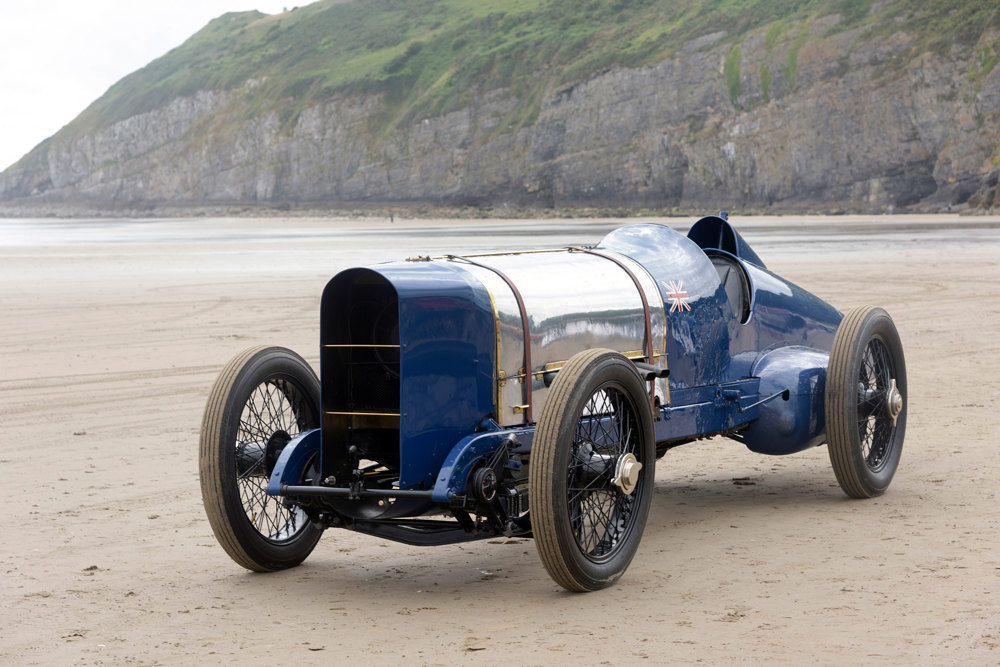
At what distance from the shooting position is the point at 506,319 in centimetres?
576

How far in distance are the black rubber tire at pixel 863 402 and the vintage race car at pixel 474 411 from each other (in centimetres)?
93

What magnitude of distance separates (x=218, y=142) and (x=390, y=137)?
31942 millimetres

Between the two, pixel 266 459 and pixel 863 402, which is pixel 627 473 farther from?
pixel 863 402

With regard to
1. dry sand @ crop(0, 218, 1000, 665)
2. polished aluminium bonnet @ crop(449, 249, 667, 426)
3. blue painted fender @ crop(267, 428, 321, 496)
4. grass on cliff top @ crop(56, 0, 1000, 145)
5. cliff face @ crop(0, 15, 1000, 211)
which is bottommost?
dry sand @ crop(0, 218, 1000, 665)

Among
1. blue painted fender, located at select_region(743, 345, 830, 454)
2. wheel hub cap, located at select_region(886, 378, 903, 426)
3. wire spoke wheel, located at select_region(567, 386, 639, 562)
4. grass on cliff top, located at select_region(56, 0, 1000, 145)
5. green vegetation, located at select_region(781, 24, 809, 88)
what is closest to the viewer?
wire spoke wheel, located at select_region(567, 386, 639, 562)

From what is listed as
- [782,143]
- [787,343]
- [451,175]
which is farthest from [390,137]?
[787,343]

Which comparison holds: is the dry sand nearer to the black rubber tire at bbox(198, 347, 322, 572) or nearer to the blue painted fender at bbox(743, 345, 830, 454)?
the black rubber tire at bbox(198, 347, 322, 572)

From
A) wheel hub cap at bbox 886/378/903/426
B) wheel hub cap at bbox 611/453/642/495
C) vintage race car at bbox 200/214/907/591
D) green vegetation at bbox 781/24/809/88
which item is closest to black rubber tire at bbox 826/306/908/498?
wheel hub cap at bbox 886/378/903/426

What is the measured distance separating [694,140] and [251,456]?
94627 millimetres

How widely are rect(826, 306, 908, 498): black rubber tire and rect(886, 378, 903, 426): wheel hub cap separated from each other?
0.08 feet

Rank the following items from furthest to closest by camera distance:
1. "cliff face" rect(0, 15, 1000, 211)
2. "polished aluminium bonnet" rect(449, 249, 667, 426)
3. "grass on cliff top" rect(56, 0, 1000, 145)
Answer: "grass on cliff top" rect(56, 0, 1000, 145), "cliff face" rect(0, 15, 1000, 211), "polished aluminium bonnet" rect(449, 249, 667, 426)

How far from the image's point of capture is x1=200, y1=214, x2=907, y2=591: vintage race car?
17.9 ft

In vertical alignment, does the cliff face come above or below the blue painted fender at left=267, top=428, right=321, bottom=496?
above

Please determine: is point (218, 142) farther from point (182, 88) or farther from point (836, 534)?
point (836, 534)
